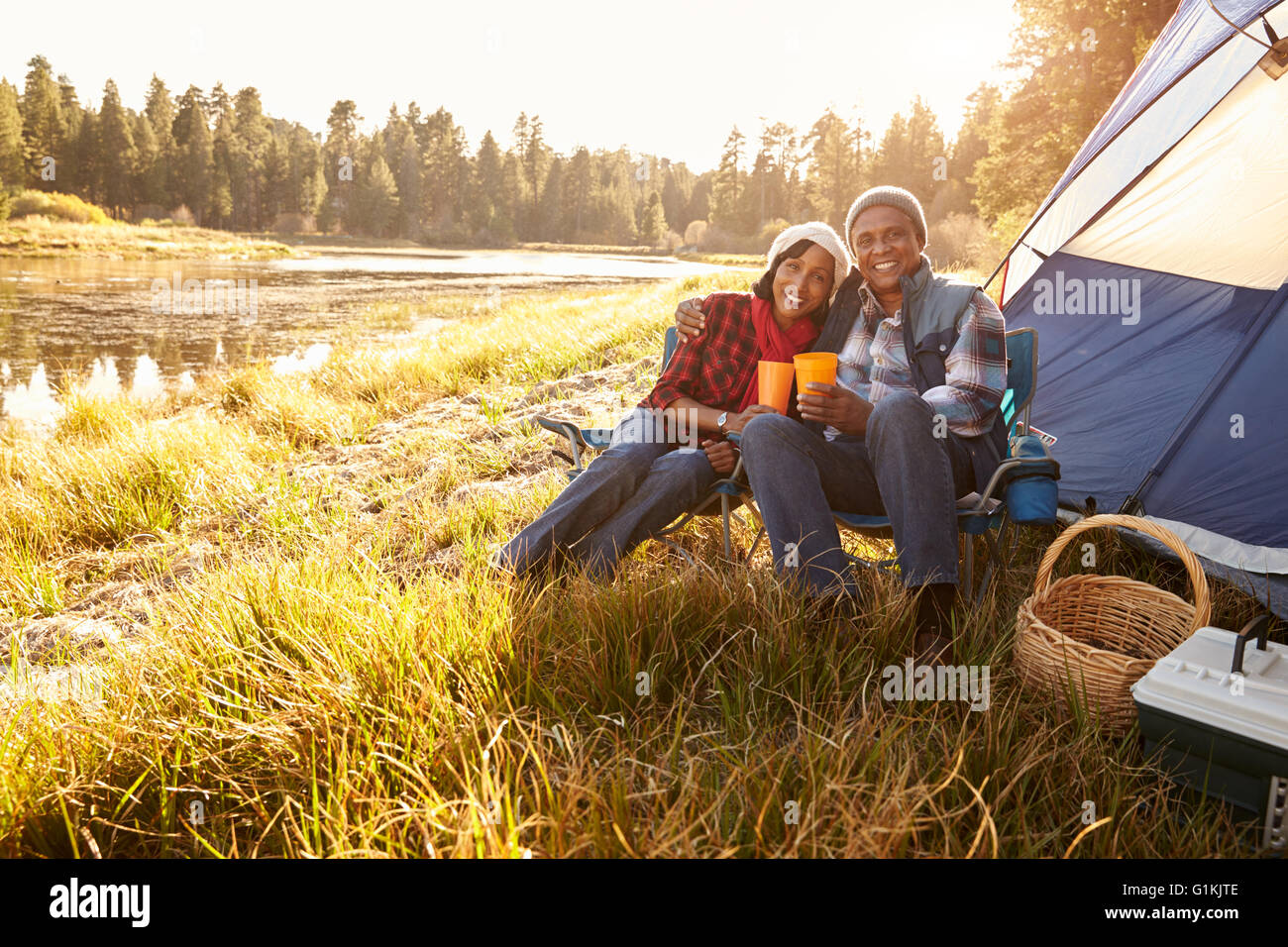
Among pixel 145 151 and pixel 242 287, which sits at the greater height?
pixel 145 151

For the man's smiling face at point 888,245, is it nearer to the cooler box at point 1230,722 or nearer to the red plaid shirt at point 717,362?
the red plaid shirt at point 717,362

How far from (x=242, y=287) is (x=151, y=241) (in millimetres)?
13753

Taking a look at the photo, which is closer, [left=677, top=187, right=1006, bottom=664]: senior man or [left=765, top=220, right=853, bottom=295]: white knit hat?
[left=677, top=187, right=1006, bottom=664]: senior man

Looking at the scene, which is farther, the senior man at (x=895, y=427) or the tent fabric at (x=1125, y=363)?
the tent fabric at (x=1125, y=363)

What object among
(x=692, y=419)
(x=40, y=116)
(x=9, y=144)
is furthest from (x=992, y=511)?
(x=40, y=116)

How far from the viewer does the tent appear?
2832 mm

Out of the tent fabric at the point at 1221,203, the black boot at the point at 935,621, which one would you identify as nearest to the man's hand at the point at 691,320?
the black boot at the point at 935,621

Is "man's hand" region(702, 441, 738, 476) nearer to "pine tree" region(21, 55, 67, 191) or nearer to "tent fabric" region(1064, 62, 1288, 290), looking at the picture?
"tent fabric" region(1064, 62, 1288, 290)

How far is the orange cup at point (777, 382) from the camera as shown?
257 cm

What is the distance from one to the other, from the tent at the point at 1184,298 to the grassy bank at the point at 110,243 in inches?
1160

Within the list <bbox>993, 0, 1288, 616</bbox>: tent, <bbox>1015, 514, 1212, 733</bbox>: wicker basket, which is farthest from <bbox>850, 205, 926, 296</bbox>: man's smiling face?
<bbox>993, 0, 1288, 616</bbox>: tent
